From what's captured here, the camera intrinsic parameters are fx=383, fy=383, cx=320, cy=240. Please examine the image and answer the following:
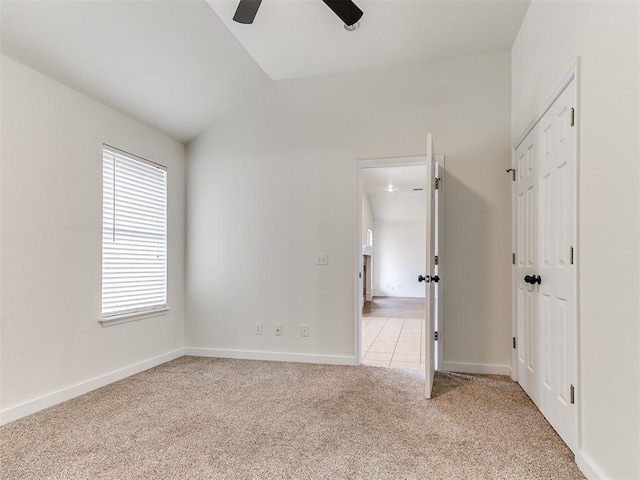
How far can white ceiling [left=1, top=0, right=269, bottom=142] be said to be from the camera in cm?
229

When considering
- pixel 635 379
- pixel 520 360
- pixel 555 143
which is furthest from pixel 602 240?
pixel 520 360

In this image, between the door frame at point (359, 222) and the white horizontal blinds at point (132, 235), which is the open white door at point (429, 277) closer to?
the door frame at point (359, 222)

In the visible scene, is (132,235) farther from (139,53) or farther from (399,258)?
(399,258)

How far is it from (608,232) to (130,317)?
133 inches

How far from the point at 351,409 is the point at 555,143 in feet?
6.76

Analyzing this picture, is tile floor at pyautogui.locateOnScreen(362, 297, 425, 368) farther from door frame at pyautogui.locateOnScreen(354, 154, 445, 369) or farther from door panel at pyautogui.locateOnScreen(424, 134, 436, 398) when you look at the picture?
door panel at pyautogui.locateOnScreen(424, 134, 436, 398)

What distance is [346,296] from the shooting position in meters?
3.61

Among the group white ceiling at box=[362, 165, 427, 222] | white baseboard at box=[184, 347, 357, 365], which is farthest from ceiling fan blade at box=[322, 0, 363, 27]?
white ceiling at box=[362, 165, 427, 222]

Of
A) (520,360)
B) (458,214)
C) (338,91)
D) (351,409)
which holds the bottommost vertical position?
(351,409)

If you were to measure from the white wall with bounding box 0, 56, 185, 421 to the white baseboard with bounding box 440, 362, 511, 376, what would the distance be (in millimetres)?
2755

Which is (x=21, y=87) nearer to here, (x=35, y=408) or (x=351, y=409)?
(x=35, y=408)

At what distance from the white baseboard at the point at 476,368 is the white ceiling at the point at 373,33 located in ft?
8.89

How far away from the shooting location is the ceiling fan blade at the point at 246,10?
7.10 feet

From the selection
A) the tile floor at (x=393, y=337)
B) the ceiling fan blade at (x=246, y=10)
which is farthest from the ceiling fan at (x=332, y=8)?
the tile floor at (x=393, y=337)
